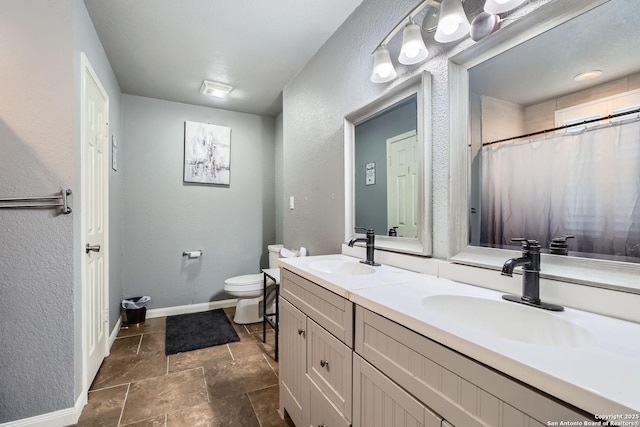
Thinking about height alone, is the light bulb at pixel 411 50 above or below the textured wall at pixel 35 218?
above

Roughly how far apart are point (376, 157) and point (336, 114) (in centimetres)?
53

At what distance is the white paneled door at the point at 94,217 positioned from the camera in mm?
1669

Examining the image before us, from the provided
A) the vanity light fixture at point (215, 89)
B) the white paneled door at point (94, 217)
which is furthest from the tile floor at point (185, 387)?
the vanity light fixture at point (215, 89)

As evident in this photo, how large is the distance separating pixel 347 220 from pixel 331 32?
1329 mm

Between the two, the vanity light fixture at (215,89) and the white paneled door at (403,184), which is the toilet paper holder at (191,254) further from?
the white paneled door at (403,184)

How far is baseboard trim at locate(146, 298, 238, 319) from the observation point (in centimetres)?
307

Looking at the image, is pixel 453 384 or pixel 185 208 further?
pixel 185 208

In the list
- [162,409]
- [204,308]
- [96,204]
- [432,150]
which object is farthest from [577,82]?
[204,308]

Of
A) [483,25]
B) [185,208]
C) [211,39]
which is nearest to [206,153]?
[185,208]

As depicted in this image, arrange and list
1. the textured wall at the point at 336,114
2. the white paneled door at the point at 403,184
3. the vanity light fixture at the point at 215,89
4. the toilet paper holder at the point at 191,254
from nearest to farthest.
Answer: the textured wall at the point at 336,114, the white paneled door at the point at 403,184, the vanity light fixture at the point at 215,89, the toilet paper holder at the point at 191,254

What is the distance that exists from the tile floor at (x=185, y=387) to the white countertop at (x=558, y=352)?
1.15 meters

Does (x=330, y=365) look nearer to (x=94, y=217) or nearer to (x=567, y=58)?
(x=567, y=58)

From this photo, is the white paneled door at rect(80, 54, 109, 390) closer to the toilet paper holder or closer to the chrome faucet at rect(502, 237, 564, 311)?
the toilet paper holder

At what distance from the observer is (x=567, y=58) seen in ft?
3.00
